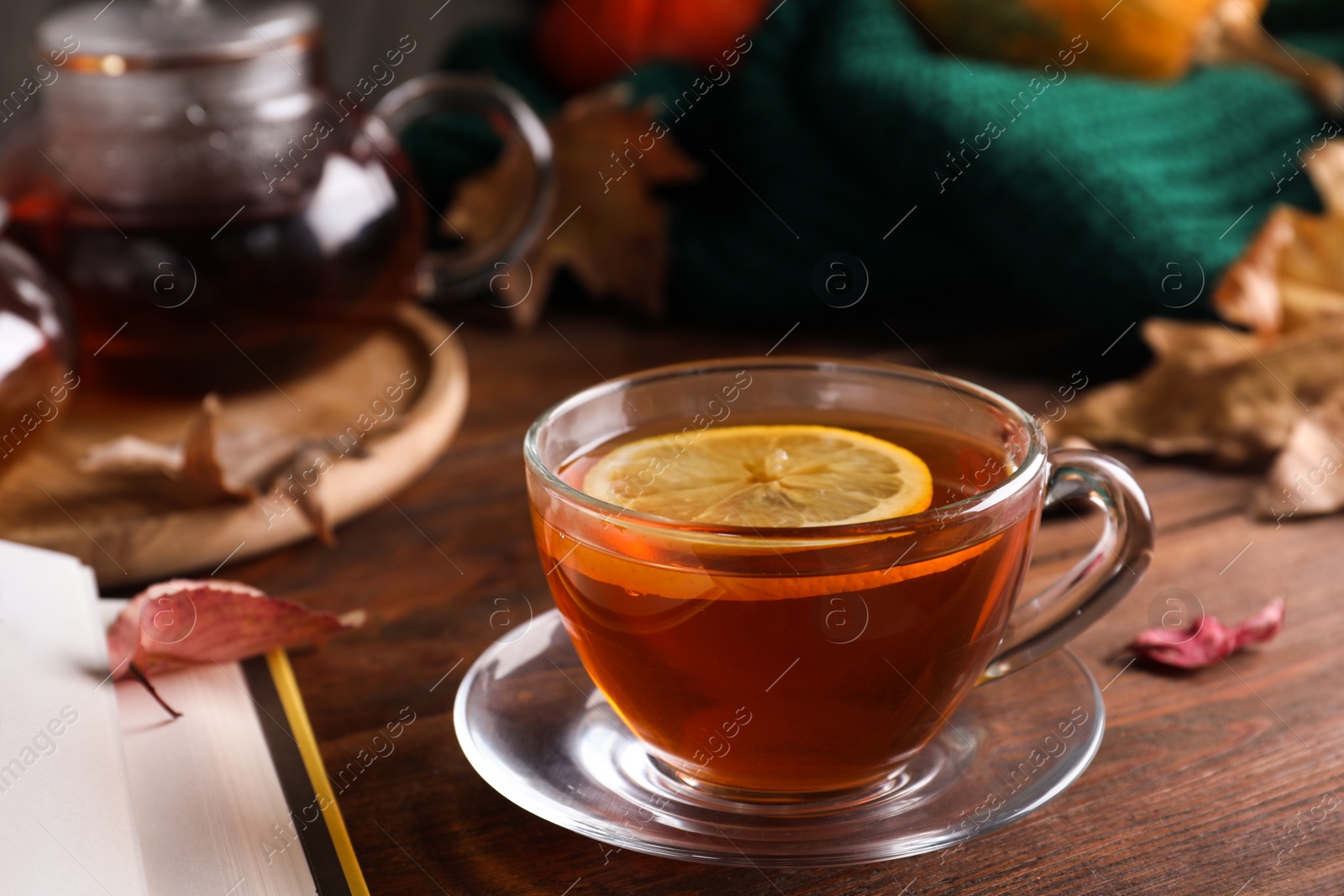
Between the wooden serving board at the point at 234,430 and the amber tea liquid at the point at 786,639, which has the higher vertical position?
the amber tea liquid at the point at 786,639

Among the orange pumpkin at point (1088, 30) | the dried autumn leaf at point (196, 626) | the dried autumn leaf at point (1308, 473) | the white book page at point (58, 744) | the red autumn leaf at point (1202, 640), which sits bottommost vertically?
the dried autumn leaf at point (196, 626)

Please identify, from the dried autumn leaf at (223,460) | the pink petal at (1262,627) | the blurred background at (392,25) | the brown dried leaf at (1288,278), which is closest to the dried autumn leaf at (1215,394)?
the brown dried leaf at (1288,278)

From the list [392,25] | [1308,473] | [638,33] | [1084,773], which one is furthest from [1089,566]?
[392,25]

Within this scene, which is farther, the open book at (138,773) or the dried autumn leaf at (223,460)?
the dried autumn leaf at (223,460)

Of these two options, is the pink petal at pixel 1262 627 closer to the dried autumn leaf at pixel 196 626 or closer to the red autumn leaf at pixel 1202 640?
the red autumn leaf at pixel 1202 640

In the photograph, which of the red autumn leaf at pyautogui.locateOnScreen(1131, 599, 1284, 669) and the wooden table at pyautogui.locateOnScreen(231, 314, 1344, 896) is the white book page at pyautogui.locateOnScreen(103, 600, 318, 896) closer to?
the wooden table at pyautogui.locateOnScreen(231, 314, 1344, 896)

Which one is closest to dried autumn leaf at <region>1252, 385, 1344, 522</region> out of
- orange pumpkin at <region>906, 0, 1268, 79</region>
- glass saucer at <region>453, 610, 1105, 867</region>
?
glass saucer at <region>453, 610, 1105, 867</region>

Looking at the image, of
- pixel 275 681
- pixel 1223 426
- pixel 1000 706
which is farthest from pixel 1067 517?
pixel 275 681
